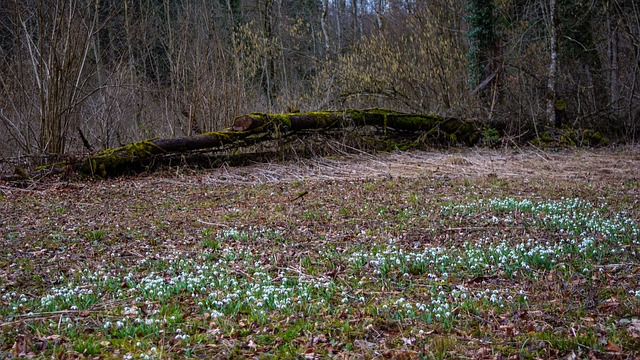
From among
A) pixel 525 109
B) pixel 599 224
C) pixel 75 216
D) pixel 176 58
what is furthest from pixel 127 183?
pixel 525 109

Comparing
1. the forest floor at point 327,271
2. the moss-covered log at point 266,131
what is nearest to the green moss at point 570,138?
the moss-covered log at point 266,131

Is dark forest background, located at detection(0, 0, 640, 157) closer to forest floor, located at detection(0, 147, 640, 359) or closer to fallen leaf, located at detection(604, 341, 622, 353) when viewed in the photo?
forest floor, located at detection(0, 147, 640, 359)

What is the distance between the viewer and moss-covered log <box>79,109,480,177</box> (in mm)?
11969

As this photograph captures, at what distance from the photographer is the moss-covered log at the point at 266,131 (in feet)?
39.3

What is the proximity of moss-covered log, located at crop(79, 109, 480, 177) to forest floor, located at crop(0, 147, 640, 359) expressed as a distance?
182cm

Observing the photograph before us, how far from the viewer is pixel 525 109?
17344 mm

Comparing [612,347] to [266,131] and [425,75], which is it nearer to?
[266,131]

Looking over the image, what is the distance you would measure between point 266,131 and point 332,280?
9.01 m

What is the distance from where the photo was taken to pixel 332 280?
4.95 metres

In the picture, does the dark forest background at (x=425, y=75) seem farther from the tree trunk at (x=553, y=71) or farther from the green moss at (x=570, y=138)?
the green moss at (x=570, y=138)

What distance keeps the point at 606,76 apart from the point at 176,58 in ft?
48.8

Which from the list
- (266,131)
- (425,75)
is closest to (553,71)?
(425,75)

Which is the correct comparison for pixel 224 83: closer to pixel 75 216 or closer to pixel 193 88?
pixel 193 88

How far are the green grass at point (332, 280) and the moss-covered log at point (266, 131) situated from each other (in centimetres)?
355
